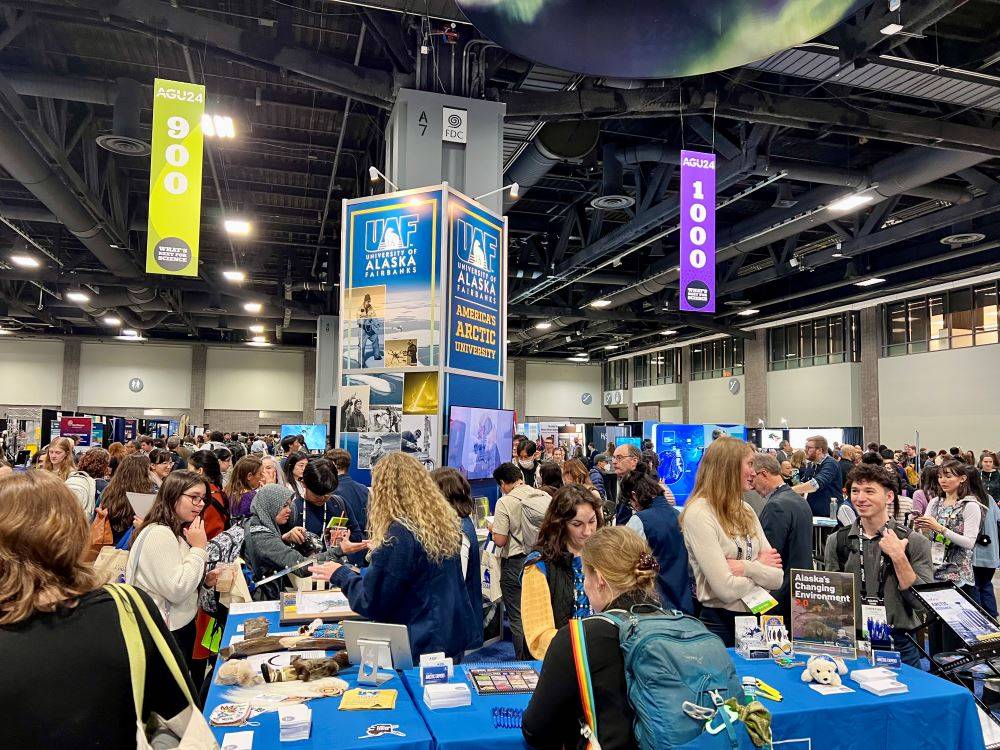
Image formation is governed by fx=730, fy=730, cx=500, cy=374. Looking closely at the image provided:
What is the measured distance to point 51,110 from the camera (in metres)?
8.30

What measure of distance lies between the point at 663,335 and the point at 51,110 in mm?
21056

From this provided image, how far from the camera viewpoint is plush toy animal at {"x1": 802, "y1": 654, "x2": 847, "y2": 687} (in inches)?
106

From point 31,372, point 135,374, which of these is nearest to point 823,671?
point 135,374

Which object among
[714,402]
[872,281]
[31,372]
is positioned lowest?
[714,402]

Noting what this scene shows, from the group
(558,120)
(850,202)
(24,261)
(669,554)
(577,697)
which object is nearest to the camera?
(577,697)

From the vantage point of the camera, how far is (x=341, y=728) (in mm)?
2219

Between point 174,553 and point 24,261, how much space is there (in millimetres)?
13270

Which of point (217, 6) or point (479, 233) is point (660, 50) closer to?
point (479, 233)

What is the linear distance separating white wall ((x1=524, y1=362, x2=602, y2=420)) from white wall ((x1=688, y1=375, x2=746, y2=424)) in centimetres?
725

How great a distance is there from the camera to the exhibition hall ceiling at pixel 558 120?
5441 millimetres

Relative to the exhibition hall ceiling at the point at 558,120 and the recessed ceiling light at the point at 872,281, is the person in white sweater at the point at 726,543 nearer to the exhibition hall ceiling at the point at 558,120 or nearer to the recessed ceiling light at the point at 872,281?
the exhibition hall ceiling at the point at 558,120

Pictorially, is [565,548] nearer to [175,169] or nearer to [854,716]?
[854,716]

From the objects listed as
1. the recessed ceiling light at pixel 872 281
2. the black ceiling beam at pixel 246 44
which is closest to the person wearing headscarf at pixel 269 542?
the black ceiling beam at pixel 246 44

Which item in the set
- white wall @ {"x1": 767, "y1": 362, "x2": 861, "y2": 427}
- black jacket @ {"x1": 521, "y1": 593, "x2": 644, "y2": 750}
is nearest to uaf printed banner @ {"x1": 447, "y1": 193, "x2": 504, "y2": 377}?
black jacket @ {"x1": 521, "y1": 593, "x2": 644, "y2": 750}
